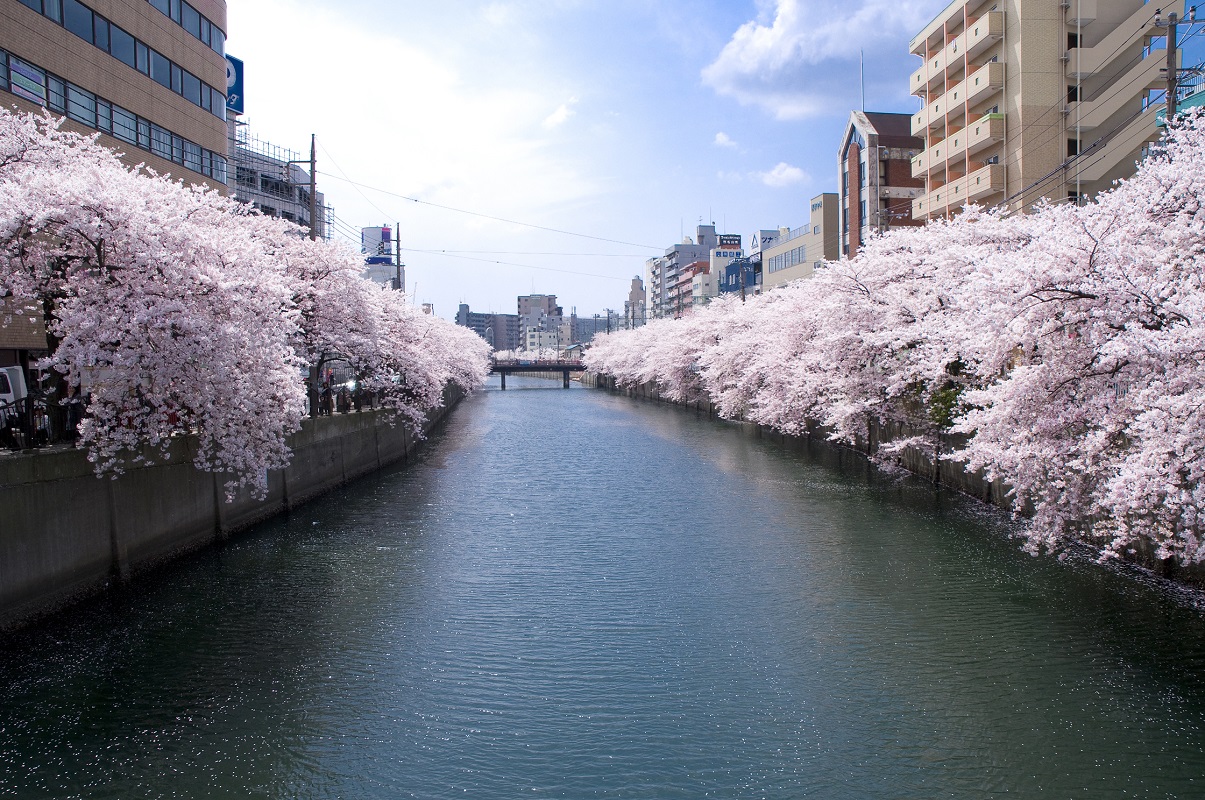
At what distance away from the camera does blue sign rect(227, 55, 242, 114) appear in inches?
2219

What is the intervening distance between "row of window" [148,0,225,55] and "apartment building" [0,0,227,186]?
0.04m

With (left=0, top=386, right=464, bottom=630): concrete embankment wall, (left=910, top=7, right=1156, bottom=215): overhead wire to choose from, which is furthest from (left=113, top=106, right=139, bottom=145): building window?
(left=910, top=7, right=1156, bottom=215): overhead wire

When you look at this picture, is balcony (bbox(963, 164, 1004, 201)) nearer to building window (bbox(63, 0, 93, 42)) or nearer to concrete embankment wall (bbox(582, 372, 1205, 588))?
concrete embankment wall (bbox(582, 372, 1205, 588))

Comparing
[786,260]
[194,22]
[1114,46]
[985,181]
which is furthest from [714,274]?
[194,22]

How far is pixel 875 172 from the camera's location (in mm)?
66500

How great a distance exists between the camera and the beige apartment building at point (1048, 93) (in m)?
38.2

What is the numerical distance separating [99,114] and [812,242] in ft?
195

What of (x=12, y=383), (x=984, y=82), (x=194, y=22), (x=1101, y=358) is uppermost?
(x=984, y=82)

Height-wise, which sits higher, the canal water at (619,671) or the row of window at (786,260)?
the row of window at (786,260)

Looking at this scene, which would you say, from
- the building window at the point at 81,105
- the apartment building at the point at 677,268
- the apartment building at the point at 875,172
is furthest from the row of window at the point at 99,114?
the apartment building at the point at 677,268

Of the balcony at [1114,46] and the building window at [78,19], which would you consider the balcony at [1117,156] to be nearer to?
the balcony at [1114,46]

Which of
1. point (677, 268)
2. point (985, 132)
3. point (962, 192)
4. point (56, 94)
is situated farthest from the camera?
point (677, 268)

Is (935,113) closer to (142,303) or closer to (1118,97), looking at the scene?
(1118,97)

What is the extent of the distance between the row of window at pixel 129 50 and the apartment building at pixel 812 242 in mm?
48456
